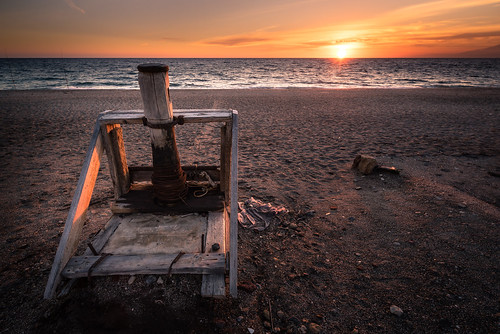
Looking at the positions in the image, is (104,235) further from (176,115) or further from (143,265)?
(176,115)

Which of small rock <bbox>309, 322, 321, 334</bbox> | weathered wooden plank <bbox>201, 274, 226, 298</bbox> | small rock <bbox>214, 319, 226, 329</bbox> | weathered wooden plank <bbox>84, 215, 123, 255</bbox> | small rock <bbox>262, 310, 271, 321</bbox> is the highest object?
weathered wooden plank <bbox>84, 215, 123, 255</bbox>

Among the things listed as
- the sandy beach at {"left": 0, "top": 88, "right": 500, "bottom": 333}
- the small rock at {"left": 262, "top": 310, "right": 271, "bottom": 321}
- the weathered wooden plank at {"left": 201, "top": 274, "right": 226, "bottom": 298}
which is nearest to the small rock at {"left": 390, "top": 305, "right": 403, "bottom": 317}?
the sandy beach at {"left": 0, "top": 88, "right": 500, "bottom": 333}

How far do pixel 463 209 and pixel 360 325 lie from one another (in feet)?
11.6

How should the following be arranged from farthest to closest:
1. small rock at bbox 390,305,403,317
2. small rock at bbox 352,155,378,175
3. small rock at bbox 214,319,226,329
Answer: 1. small rock at bbox 352,155,378,175
2. small rock at bbox 390,305,403,317
3. small rock at bbox 214,319,226,329

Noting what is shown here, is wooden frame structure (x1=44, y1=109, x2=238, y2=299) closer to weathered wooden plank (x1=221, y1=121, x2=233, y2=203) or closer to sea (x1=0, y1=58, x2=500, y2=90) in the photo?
weathered wooden plank (x1=221, y1=121, x2=233, y2=203)

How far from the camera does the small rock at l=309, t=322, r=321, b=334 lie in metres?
2.45

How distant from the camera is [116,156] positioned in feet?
12.0

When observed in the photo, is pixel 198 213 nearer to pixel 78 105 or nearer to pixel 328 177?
pixel 328 177

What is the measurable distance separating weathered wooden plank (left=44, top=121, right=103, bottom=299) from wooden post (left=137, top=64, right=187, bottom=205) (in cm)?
75

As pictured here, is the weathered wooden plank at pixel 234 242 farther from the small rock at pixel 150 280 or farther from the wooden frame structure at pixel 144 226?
the small rock at pixel 150 280

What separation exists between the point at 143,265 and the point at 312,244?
2.39 meters

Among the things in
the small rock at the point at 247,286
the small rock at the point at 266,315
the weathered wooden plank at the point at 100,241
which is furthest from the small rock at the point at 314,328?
the weathered wooden plank at the point at 100,241

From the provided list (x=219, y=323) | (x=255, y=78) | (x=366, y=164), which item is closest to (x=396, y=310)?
(x=219, y=323)

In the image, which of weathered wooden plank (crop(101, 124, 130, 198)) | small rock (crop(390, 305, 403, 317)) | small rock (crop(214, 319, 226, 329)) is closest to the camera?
small rock (crop(214, 319, 226, 329))
